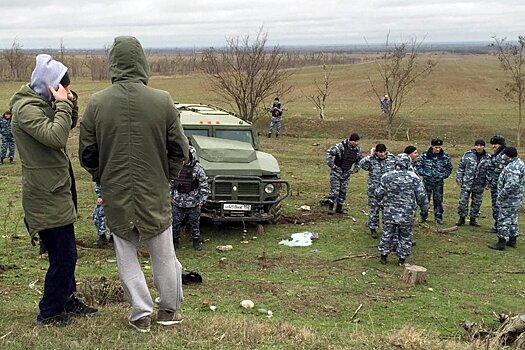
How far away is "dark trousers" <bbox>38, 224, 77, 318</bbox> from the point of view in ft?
14.0

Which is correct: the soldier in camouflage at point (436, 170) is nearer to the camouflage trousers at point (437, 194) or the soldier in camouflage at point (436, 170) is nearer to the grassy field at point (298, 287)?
the camouflage trousers at point (437, 194)

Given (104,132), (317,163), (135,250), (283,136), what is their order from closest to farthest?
(104,132)
(135,250)
(317,163)
(283,136)

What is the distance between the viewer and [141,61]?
4.05 metres

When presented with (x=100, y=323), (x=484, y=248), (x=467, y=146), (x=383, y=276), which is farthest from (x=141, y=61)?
(x=467, y=146)

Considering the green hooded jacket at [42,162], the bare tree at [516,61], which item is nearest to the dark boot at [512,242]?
the green hooded jacket at [42,162]

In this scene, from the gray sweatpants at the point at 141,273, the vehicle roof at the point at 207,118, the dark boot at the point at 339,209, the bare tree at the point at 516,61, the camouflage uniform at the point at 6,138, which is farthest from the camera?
the bare tree at the point at 516,61

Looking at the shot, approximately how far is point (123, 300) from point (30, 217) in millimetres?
1959

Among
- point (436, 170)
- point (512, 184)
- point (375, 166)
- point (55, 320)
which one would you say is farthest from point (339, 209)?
point (55, 320)

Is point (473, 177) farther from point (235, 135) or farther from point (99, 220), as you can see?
point (99, 220)

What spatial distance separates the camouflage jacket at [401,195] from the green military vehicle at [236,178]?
1771mm

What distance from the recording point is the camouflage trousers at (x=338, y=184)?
1189cm

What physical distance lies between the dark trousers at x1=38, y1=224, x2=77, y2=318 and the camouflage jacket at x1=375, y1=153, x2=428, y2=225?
574cm

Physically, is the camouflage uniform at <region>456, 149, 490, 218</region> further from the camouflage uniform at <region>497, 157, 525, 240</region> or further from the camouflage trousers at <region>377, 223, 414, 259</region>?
the camouflage trousers at <region>377, 223, 414, 259</region>

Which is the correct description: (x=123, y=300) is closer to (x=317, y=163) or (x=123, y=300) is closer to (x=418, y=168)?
(x=418, y=168)
